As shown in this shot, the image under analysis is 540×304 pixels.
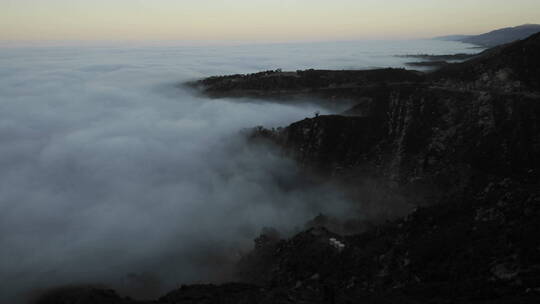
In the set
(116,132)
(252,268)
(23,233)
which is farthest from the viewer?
(116,132)

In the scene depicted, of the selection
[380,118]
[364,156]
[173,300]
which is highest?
[380,118]

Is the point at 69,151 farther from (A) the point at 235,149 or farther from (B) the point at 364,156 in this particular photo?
(B) the point at 364,156

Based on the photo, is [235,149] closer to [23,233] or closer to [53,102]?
[23,233]

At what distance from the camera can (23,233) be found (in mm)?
41250

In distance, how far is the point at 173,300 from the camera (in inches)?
801

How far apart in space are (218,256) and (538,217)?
28.7 metres

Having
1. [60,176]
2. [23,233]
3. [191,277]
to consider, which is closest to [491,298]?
[191,277]

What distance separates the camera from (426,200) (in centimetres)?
3447

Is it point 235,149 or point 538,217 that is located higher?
point 538,217

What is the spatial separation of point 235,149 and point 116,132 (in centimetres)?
3762

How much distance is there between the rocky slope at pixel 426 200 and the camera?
630 inches

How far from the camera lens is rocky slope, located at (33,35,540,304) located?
16002mm

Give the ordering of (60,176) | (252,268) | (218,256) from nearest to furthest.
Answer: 1. (252,268)
2. (218,256)
3. (60,176)

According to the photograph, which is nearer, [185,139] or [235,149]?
[235,149]
